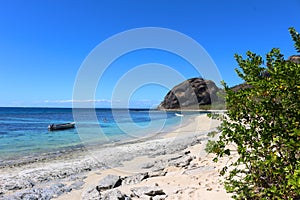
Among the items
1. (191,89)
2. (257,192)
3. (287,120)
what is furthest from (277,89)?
(191,89)

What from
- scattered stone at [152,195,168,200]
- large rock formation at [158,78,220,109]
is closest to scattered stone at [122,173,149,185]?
scattered stone at [152,195,168,200]

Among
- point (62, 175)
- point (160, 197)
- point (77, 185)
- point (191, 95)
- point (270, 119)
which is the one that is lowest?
point (62, 175)

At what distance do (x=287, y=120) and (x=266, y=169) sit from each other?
74 cm

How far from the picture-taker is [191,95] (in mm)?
146250

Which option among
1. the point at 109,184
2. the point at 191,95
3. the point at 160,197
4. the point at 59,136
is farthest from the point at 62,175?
the point at 191,95

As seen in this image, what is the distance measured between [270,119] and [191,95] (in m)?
145

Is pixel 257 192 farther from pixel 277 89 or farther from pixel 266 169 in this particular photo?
pixel 277 89

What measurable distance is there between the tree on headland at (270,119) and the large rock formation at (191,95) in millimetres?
129620

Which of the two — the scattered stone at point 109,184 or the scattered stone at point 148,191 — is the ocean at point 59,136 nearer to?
the scattered stone at point 109,184

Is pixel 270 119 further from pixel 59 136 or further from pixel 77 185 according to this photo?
pixel 59 136

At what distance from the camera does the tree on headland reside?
292cm

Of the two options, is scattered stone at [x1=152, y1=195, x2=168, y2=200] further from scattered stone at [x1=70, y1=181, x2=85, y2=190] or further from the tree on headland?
scattered stone at [x1=70, y1=181, x2=85, y2=190]

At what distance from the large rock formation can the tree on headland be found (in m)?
130

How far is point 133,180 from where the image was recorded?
725 cm
